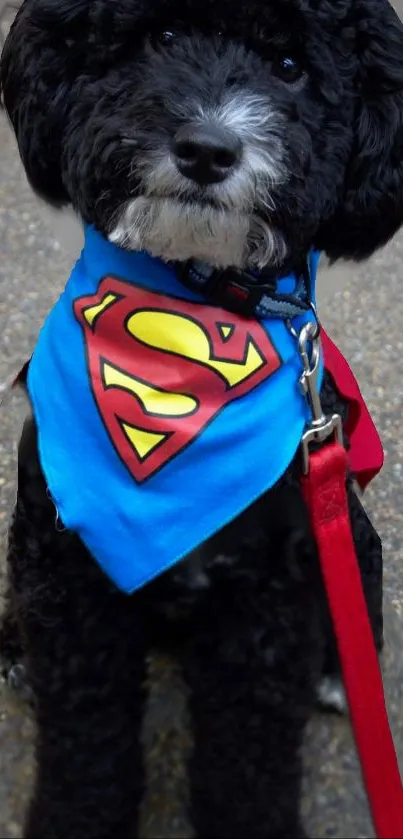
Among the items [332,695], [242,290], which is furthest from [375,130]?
[332,695]

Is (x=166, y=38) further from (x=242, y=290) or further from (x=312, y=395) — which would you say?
(x=312, y=395)

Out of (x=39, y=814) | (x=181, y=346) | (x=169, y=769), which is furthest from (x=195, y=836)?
(x=181, y=346)

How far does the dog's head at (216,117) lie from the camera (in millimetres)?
1350

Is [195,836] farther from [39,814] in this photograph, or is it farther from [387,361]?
[387,361]

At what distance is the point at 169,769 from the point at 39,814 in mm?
293

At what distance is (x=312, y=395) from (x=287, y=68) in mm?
467

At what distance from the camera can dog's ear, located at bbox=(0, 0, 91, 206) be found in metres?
1.48

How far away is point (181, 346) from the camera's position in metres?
1.57

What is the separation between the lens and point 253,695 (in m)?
1.71

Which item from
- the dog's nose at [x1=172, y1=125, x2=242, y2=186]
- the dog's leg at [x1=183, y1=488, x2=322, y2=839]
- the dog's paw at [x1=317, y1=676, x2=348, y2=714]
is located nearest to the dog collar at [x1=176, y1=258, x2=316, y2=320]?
the dog's nose at [x1=172, y1=125, x2=242, y2=186]

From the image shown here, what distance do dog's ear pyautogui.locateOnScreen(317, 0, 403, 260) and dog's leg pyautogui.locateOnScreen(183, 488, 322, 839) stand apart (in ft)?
1.66

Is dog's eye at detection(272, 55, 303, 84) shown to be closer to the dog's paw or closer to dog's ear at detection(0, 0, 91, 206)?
dog's ear at detection(0, 0, 91, 206)

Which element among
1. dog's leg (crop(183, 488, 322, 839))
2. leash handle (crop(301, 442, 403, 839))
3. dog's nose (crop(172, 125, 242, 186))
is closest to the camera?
dog's nose (crop(172, 125, 242, 186))

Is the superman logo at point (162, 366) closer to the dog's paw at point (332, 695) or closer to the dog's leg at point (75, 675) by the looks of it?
the dog's leg at point (75, 675)
